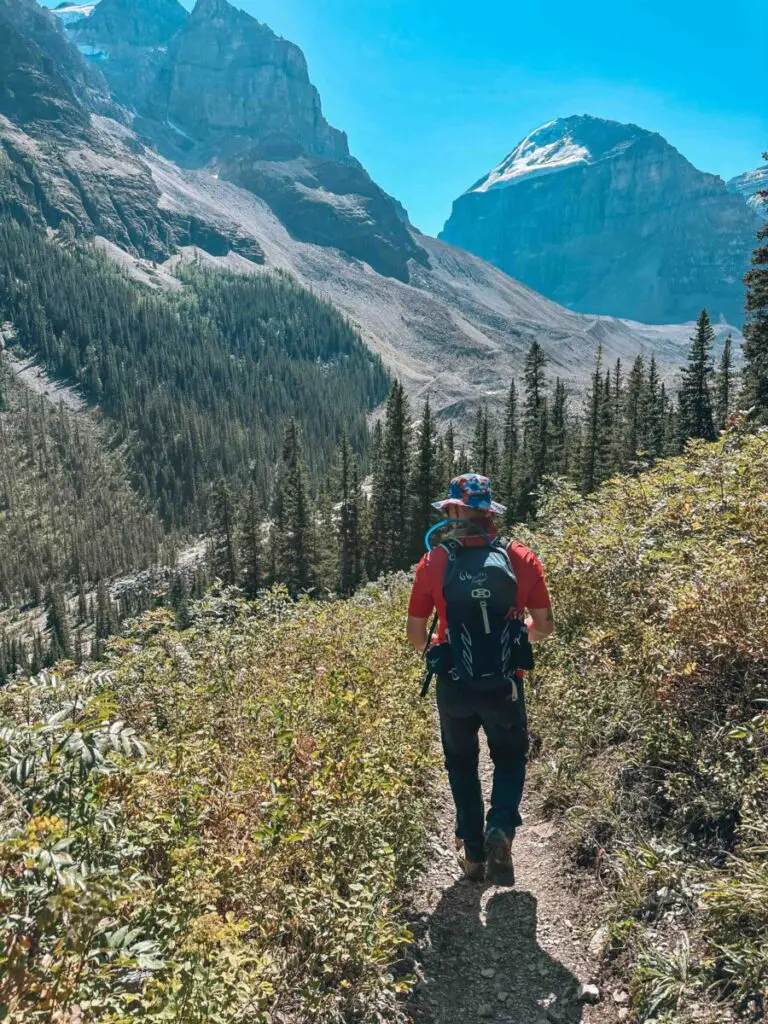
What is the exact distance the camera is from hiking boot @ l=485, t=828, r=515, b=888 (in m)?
4.45

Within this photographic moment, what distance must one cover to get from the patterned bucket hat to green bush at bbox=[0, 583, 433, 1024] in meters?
2.14

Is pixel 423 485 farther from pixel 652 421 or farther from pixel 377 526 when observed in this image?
pixel 652 421

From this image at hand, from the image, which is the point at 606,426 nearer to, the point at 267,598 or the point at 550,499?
the point at 550,499

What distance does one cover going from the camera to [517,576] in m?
4.43

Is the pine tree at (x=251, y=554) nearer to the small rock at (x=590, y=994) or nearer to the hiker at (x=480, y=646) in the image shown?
the hiker at (x=480, y=646)

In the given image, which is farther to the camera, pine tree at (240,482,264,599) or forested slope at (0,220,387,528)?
forested slope at (0,220,387,528)

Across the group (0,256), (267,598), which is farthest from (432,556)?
(0,256)

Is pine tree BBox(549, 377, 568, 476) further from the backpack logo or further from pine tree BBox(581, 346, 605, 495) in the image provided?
the backpack logo

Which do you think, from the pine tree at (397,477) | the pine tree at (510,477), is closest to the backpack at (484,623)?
the pine tree at (397,477)

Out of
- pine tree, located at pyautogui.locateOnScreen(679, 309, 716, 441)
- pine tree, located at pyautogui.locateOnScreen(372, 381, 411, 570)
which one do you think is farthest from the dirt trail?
pine tree, located at pyautogui.locateOnScreen(679, 309, 716, 441)

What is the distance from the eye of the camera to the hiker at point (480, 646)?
163 inches

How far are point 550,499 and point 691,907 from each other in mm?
10187

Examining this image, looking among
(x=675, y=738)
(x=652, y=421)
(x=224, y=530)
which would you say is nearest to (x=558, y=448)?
(x=652, y=421)

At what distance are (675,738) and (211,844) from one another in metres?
3.36
